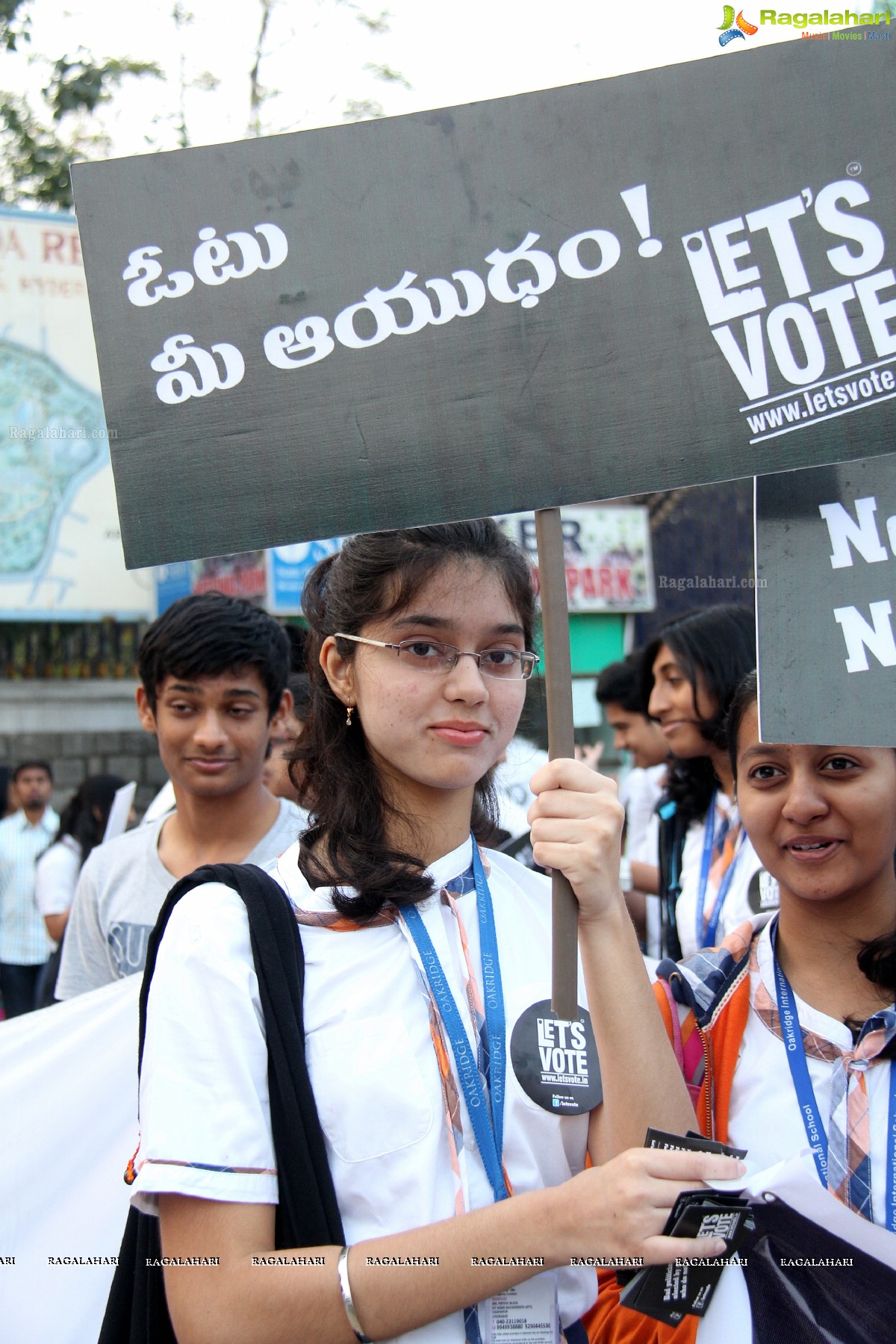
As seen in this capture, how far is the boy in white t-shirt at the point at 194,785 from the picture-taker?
9.27 ft

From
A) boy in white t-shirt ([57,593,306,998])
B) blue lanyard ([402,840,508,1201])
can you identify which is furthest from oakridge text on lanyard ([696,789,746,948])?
blue lanyard ([402,840,508,1201])

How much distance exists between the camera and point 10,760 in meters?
11.1

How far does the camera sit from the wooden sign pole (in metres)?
1.52

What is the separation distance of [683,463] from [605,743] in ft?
40.4

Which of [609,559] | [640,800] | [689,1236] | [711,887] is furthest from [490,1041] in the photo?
[609,559]

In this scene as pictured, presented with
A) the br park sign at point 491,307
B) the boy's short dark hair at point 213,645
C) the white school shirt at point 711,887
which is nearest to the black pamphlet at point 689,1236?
the br park sign at point 491,307

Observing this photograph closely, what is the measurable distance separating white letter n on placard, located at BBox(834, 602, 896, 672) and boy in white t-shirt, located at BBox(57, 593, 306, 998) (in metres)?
1.61

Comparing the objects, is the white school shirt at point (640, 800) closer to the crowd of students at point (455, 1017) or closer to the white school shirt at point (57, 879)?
the white school shirt at point (57, 879)

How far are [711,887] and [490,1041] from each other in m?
1.81

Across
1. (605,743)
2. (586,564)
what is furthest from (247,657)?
(605,743)

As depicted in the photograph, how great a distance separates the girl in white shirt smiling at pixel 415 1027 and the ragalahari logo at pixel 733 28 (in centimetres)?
91

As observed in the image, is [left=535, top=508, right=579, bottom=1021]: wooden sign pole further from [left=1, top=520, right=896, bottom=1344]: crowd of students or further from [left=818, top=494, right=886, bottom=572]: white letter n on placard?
[left=818, top=494, right=886, bottom=572]: white letter n on placard

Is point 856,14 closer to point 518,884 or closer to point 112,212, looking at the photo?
point 112,212

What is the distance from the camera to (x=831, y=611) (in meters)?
1.61
